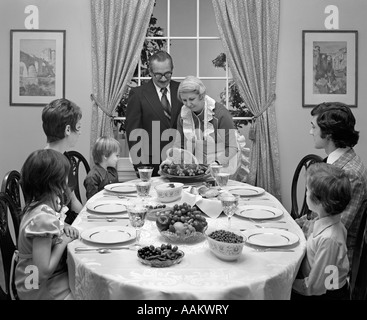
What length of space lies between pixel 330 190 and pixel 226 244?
19.5 inches

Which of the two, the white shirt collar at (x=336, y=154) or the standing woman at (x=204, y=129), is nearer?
the white shirt collar at (x=336, y=154)

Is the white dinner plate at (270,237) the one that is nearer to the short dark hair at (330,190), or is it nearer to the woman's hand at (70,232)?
the short dark hair at (330,190)

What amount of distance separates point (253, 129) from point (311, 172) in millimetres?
2166

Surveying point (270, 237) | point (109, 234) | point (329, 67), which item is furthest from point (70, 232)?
point (329, 67)

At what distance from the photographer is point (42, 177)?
1668 mm

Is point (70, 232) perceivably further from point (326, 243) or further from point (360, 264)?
point (360, 264)

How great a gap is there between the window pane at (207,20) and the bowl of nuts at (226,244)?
2.90 m

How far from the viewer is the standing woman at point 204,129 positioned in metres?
2.98

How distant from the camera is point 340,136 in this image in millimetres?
2102

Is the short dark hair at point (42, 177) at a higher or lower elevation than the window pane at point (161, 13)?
lower

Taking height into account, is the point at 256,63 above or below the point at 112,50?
below

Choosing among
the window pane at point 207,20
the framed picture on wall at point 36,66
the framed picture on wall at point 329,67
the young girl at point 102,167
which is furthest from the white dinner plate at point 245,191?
the framed picture on wall at point 36,66
